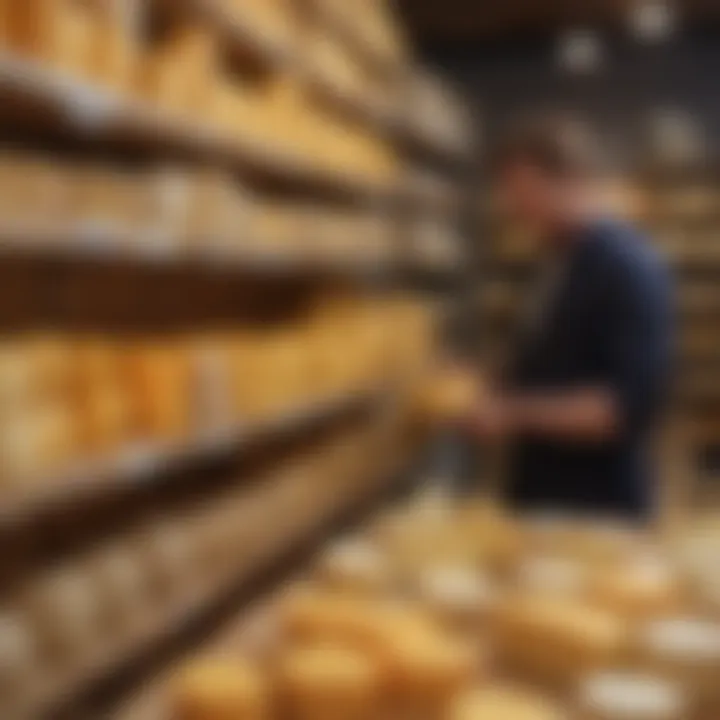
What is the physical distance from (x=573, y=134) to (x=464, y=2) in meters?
2.76

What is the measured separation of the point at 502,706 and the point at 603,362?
1.73 metres

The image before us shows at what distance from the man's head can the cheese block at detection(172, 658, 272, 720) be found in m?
1.79

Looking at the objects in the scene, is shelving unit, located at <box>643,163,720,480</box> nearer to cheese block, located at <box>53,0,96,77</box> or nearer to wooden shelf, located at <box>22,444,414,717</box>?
wooden shelf, located at <box>22,444,414,717</box>

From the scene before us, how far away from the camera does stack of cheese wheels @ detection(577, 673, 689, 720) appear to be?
1.82m

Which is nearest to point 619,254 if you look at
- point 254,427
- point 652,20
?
point 254,427

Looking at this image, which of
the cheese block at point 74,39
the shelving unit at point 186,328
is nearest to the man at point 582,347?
the shelving unit at point 186,328

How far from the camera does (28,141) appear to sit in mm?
2986

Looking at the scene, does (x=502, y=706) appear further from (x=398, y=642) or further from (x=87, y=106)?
(x=87, y=106)

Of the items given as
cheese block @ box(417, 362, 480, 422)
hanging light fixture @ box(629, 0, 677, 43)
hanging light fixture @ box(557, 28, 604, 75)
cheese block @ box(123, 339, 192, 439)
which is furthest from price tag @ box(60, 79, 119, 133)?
hanging light fixture @ box(557, 28, 604, 75)

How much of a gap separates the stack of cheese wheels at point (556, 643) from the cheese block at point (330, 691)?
0.29 m

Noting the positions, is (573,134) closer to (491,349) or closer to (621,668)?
(621,668)

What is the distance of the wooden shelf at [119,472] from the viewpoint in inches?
85.9

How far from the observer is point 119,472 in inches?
98.9

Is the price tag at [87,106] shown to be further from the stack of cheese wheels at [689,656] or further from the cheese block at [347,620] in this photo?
the stack of cheese wheels at [689,656]
